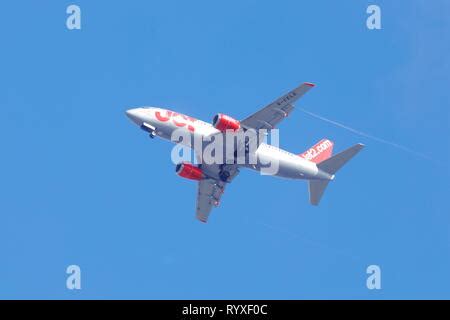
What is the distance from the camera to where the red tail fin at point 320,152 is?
117062 millimetres

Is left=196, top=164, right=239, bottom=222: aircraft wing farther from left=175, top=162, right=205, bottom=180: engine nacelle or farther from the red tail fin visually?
the red tail fin

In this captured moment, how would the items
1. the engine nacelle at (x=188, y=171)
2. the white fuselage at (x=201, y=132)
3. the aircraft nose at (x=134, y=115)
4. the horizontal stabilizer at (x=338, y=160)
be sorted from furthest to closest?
the engine nacelle at (x=188, y=171), the horizontal stabilizer at (x=338, y=160), the aircraft nose at (x=134, y=115), the white fuselage at (x=201, y=132)

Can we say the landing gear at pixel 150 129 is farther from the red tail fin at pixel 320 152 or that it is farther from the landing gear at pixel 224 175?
the red tail fin at pixel 320 152

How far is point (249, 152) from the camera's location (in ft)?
364

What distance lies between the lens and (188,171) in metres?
116

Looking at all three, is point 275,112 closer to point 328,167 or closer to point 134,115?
point 328,167

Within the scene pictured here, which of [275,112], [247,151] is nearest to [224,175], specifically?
[247,151]

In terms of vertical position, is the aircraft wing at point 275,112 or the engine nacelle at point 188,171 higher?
the aircraft wing at point 275,112

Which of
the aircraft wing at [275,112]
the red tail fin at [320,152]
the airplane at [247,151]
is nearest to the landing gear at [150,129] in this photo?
the airplane at [247,151]

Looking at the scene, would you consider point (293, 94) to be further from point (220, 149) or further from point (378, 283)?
point (378, 283)

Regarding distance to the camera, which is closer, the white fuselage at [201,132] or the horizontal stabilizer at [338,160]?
the white fuselage at [201,132]

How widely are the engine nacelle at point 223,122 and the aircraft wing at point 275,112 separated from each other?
5.34 ft

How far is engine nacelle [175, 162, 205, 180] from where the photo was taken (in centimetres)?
11531

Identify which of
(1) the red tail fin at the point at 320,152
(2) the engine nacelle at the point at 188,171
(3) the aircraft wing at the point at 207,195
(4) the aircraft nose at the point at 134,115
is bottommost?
(3) the aircraft wing at the point at 207,195
